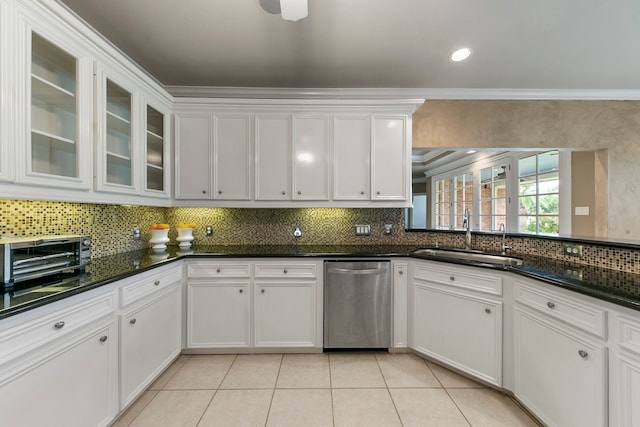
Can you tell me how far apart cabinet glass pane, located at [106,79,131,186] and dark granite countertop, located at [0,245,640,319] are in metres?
0.63

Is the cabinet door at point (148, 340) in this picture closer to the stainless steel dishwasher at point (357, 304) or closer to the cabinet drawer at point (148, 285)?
the cabinet drawer at point (148, 285)

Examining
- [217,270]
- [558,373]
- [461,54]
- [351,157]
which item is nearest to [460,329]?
[558,373]

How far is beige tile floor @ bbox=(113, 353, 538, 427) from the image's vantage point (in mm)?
1695

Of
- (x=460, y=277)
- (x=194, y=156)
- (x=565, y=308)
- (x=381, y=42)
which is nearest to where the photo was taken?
(x=565, y=308)

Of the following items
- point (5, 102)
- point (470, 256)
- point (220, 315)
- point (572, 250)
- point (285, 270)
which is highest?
point (5, 102)

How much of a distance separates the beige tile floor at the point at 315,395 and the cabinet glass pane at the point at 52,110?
5.32 ft

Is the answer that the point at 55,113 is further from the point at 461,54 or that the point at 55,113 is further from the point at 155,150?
the point at 461,54

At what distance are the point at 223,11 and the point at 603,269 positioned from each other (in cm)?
314

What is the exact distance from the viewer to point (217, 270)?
243 cm

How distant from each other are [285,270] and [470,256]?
1745 mm

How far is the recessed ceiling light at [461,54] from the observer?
2355 millimetres

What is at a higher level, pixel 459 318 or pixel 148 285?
pixel 148 285

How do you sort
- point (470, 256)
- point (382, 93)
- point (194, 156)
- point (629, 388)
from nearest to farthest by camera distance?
point (629, 388), point (470, 256), point (194, 156), point (382, 93)

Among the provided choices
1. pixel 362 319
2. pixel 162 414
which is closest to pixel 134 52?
pixel 162 414
